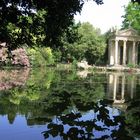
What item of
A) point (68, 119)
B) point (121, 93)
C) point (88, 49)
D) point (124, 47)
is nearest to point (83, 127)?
point (68, 119)

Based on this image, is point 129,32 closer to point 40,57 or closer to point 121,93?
point 40,57

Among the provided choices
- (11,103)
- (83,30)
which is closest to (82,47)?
(83,30)

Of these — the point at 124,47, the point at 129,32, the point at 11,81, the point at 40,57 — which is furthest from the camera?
the point at 124,47

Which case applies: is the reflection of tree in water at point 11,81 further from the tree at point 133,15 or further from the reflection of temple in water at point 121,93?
the tree at point 133,15

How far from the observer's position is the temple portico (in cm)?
7738

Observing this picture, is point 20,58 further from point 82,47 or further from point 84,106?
point 84,106

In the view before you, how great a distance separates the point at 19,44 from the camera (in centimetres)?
772

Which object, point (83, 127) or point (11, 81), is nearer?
point (83, 127)

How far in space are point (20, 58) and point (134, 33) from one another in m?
24.7

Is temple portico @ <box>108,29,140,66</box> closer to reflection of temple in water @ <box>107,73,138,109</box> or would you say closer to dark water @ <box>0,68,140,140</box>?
reflection of temple in water @ <box>107,73,138,109</box>

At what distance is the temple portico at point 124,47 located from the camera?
77375mm

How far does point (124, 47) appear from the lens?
78562 millimetres

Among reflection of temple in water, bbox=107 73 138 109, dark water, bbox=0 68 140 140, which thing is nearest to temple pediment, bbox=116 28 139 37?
reflection of temple in water, bbox=107 73 138 109

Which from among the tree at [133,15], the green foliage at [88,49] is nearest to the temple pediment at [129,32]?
the tree at [133,15]
